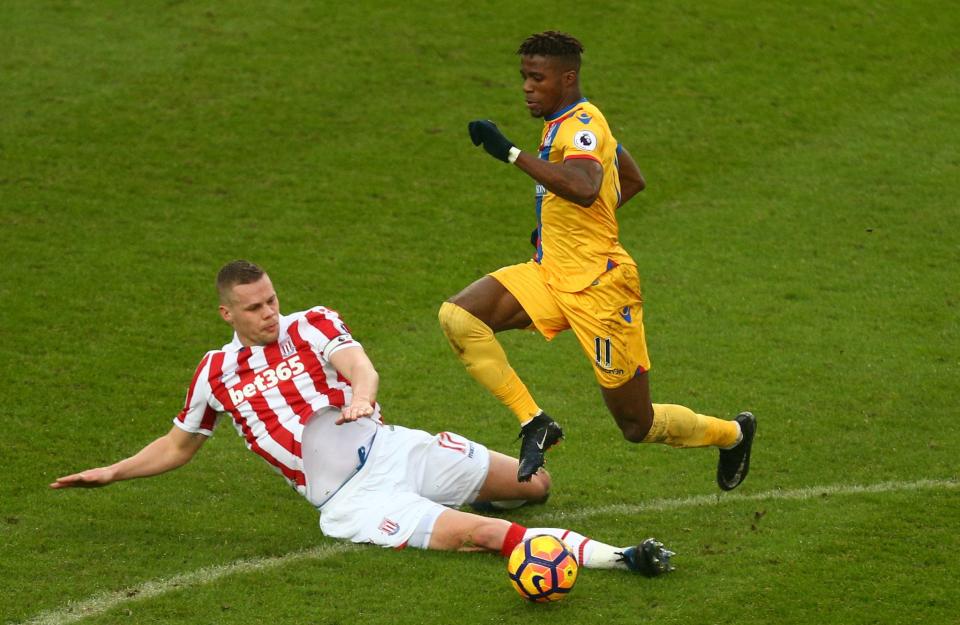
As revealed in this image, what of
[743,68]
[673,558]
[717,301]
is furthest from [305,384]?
[743,68]

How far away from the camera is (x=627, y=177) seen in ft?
25.1

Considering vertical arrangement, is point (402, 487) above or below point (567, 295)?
below

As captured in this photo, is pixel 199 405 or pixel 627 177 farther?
pixel 627 177

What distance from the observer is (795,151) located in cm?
1362

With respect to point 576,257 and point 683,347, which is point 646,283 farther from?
point 576,257

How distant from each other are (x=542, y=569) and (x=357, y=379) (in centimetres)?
133

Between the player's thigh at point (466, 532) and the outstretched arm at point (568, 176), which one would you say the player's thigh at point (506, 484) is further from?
the outstretched arm at point (568, 176)

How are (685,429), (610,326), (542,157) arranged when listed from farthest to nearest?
(685,429)
(542,157)
(610,326)

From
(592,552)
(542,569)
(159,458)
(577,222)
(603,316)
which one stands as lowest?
(592,552)

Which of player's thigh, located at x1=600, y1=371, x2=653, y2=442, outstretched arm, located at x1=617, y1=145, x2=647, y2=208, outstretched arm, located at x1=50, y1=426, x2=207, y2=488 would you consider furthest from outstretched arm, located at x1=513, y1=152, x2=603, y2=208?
outstretched arm, located at x1=50, y1=426, x2=207, y2=488

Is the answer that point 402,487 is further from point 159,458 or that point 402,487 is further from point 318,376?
point 159,458

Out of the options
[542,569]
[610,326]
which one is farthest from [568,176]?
[542,569]

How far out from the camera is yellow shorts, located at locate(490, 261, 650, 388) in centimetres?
708

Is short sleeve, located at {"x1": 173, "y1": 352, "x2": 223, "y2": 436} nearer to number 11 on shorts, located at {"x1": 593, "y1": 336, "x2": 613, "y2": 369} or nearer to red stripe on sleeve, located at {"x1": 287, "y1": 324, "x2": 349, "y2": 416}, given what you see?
red stripe on sleeve, located at {"x1": 287, "y1": 324, "x2": 349, "y2": 416}
